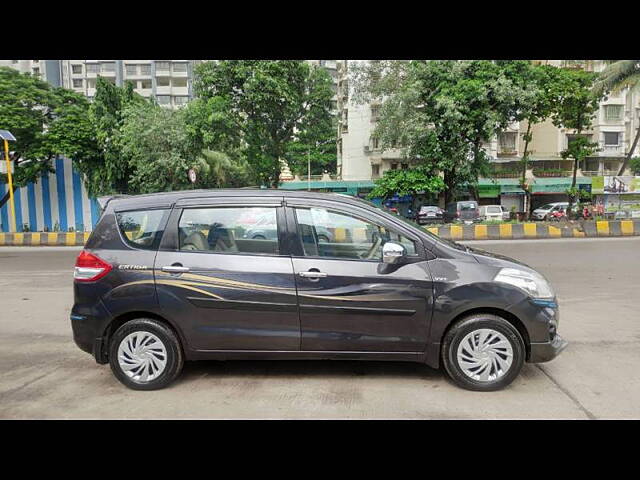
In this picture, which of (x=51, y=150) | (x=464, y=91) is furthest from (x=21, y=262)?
(x=464, y=91)

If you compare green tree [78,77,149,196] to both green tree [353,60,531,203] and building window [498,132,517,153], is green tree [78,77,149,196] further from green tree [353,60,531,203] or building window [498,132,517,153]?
building window [498,132,517,153]

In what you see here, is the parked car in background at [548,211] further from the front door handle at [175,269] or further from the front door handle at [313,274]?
the front door handle at [175,269]

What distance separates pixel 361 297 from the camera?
3.88 meters

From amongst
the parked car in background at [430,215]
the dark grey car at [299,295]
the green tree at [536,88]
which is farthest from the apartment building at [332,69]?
the dark grey car at [299,295]

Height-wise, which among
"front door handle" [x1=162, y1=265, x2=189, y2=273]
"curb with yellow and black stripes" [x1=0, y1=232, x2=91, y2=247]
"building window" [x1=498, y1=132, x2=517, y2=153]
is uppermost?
"building window" [x1=498, y1=132, x2=517, y2=153]

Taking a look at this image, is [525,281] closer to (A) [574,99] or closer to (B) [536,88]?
→ (B) [536,88]

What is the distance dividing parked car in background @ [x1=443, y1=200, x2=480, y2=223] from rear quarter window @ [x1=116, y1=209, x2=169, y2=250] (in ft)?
69.2

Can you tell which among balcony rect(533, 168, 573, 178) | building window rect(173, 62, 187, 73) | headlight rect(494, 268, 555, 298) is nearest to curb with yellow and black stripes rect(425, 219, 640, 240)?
headlight rect(494, 268, 555, 298)

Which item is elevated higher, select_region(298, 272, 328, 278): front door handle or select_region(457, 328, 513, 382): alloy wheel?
select_region(298, 272, 328, 278): front door handle

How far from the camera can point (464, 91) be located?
2009cm

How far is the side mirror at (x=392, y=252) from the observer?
3824 millimetres

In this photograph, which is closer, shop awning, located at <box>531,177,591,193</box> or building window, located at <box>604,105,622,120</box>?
shop awning, located at <box>531,177,591,193</box>

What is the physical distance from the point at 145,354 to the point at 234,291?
0.96 metres

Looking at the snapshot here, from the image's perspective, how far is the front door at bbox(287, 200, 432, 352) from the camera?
387 centimetres
